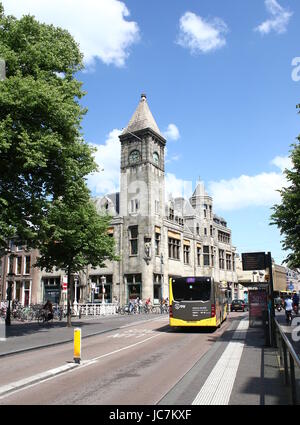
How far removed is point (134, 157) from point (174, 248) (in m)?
12.3

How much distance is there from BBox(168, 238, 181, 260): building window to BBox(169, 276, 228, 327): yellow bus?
1127 inches

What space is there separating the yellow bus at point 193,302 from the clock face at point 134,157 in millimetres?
29167

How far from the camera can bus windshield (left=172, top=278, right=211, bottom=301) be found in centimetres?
2025

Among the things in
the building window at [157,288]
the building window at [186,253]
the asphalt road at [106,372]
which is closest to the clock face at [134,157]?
the building window at [186,253]

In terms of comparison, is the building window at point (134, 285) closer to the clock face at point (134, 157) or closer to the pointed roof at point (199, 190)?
the clock face at point (134, 157)

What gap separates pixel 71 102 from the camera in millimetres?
18453

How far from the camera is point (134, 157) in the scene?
48438mm

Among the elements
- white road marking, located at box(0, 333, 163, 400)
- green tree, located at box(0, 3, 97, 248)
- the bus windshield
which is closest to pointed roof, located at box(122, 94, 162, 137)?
green tree, located at box(0, 3, 97, 248)

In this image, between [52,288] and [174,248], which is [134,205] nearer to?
[174,248]

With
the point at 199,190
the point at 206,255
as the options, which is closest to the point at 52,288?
the point at 206,255

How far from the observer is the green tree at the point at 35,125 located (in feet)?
50.9

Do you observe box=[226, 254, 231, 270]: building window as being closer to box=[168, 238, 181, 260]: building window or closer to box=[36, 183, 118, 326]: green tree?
box=[168, 238, 181, 260]: building window

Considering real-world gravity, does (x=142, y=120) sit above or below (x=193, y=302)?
above
